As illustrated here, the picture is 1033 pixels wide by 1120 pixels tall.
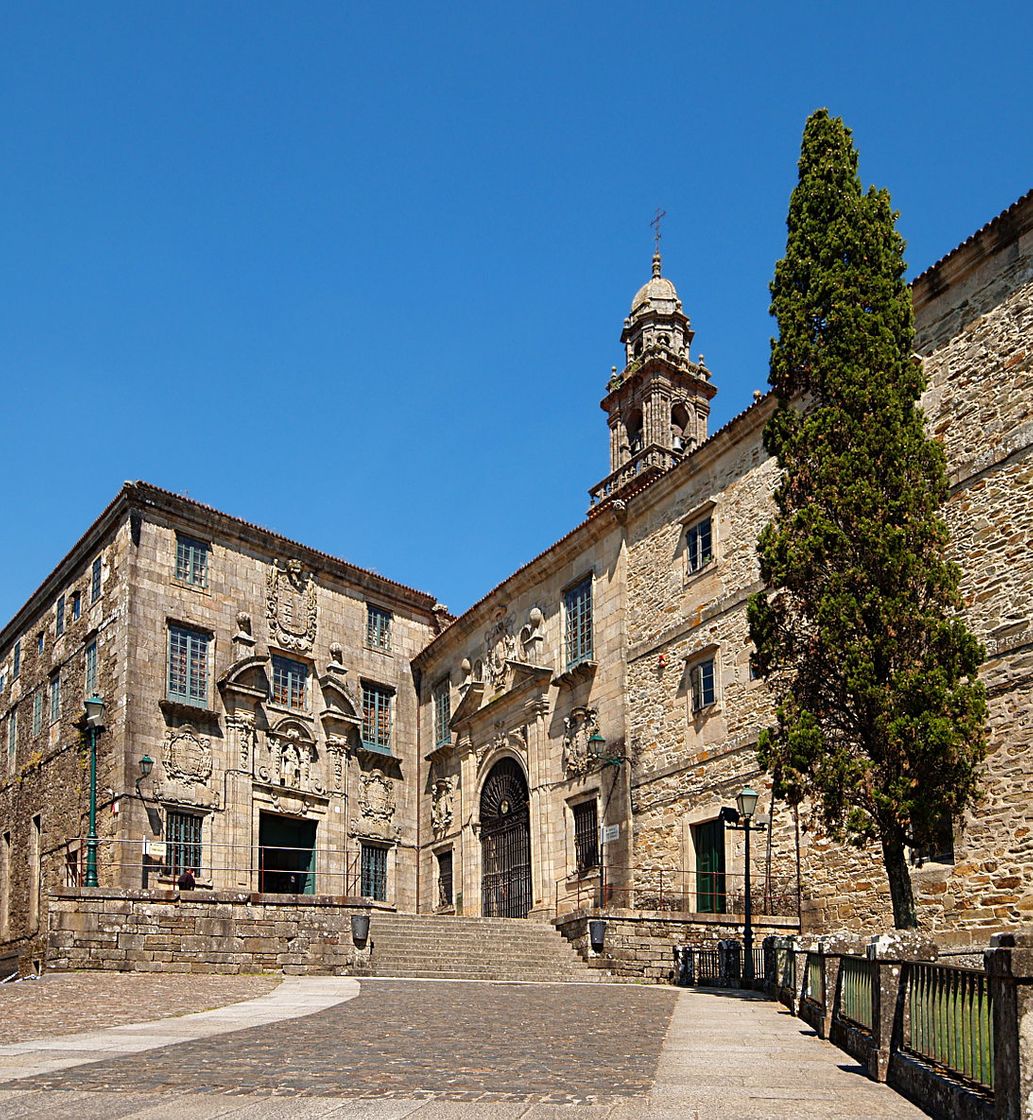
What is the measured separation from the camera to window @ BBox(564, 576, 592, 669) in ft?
85.9

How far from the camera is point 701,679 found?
22547mm

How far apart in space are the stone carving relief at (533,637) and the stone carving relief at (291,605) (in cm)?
549

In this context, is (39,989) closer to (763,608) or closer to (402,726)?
(763,608)

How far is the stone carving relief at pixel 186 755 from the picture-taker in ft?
85.3

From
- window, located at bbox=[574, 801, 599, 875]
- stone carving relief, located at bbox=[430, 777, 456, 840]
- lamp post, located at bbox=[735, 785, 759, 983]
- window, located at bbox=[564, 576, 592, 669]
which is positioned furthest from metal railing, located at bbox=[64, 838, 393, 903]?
lamp post, located at bbox=[735, 785, 759, 983]

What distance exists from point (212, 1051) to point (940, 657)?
9.97m

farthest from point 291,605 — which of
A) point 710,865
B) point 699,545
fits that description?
point 710,865

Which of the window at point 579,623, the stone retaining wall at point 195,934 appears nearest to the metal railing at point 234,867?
the stone retaining wall at point 195,934

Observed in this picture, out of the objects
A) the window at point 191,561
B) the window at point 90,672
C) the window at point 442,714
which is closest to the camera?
the window at point 90,672

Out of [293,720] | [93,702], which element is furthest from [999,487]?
[293,720]

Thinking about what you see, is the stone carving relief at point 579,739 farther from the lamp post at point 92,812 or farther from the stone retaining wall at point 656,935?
the lamp post at point 92,812

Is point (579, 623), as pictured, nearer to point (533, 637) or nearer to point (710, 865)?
point (533, 637)

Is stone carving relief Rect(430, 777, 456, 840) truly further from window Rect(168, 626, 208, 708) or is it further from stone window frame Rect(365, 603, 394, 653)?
window Rect(168, 626, 208, 708)

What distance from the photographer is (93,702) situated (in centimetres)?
2153
